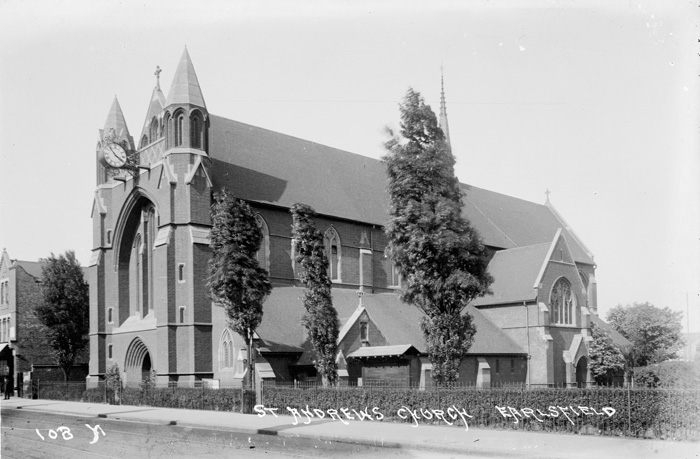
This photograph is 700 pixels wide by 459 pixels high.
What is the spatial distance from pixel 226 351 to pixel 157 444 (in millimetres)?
17936

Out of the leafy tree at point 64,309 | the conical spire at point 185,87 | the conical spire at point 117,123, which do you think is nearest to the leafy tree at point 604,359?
the conical spire at point 185,87

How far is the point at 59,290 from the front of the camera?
55844mm

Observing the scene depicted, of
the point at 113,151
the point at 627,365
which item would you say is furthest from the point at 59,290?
the point at 627,365

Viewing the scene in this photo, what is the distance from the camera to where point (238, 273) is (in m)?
33.2

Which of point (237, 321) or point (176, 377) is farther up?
point (237, 321)

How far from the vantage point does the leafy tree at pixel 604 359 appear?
4541cm

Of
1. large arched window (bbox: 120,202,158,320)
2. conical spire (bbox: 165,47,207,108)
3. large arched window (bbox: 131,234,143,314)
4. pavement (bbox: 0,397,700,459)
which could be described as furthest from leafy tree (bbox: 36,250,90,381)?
pavement (bbox: 0,397,700,459)

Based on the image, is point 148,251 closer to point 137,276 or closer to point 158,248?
point 137,276

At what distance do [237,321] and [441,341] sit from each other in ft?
32.7

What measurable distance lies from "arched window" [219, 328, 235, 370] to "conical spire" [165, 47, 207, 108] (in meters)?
12.6

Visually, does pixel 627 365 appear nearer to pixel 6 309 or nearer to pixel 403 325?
pixel 403 325

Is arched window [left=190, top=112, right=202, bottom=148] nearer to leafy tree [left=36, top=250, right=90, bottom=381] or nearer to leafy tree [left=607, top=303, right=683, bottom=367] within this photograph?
leafy tree [left=36, top=250, right=90, bottom=381]

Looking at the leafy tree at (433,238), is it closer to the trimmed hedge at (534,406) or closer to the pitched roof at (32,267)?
the trimmed hedge at (534,406)

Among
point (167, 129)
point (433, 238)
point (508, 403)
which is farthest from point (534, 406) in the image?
point (167, 129)
